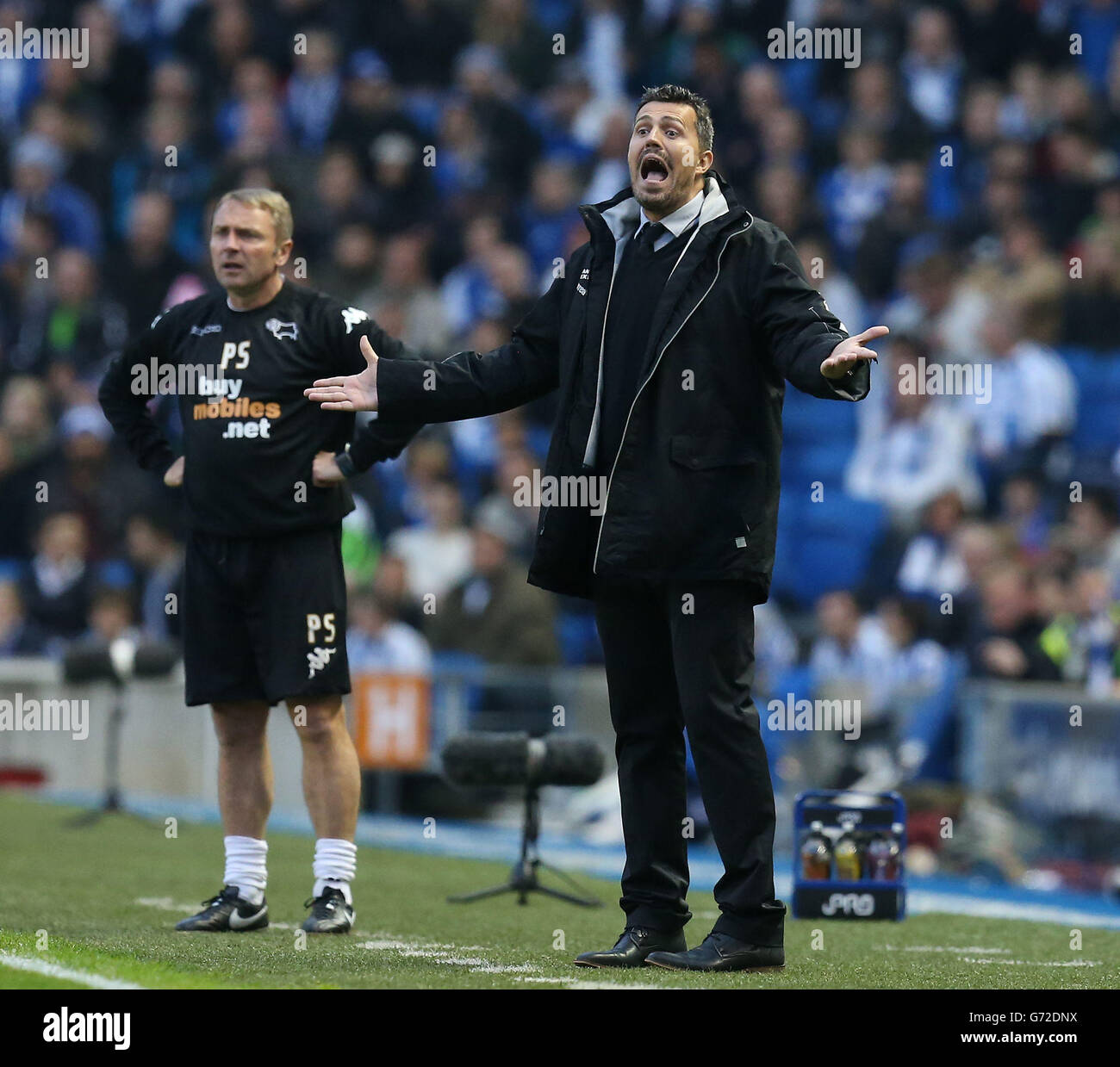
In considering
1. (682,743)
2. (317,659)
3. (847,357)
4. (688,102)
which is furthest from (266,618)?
(847,357)

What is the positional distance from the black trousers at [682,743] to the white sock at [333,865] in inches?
49.9

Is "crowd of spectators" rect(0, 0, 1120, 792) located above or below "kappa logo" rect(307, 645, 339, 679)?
above

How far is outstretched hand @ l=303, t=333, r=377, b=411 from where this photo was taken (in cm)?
588

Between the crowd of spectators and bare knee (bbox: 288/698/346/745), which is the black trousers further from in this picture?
the crowd of spectators

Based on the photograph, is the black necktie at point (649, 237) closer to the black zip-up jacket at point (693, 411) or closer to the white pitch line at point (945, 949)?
the black zip-up jacket at point (693, 411)

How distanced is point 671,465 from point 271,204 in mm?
2040

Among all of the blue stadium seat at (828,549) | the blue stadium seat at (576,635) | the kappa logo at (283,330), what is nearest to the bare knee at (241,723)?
the kappa logo at (283,330)

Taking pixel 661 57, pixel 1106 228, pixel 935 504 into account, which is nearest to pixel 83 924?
pixel 935 504

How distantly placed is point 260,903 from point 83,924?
0.56 m

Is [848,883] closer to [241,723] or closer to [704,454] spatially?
[241,723]

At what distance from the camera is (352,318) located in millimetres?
6996

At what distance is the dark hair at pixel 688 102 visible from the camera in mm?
5746

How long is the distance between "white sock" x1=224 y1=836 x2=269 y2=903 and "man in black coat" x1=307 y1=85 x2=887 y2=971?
1555 mm


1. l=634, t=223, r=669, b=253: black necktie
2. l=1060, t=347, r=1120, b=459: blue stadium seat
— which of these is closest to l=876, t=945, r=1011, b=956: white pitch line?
l=634, t=223, r=669, b=253: black necktie
